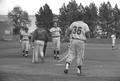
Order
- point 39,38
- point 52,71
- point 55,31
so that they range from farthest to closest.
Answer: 1. point 55,31
2. point 39,38
3. point 52,71

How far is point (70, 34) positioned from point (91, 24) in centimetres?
6321

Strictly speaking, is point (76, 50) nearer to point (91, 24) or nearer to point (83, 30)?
point (83, 30)

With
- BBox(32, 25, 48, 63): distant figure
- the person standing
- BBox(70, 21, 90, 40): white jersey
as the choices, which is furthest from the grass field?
BBox(70, 21, 90, 40): white jersey

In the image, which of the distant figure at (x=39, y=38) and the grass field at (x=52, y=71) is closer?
the grass field at (x=52, y=71)

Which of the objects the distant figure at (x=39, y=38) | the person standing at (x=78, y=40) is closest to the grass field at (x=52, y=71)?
the person standing at (x=78, y=40)

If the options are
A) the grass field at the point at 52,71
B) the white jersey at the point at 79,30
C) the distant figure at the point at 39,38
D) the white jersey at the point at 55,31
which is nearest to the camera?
the grass field at the point at 52,71

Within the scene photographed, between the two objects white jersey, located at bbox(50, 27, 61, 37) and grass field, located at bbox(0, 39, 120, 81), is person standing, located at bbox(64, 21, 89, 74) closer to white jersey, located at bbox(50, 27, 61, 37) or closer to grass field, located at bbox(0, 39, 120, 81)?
grass field, located at bbox(0, 39, 120, 81)

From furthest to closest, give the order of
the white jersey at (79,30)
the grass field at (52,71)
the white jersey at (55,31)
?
the white jersey at (55,31) < the white jersey at (79,30) < the grass field at (52,71)

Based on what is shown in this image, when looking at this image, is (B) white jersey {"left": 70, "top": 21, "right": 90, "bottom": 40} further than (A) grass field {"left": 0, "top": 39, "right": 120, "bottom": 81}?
Yes

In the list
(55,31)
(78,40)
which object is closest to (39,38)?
(55,31)

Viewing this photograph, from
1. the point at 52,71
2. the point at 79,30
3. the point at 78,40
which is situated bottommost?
the point at 52,71

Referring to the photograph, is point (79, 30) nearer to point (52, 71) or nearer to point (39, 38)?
point (52, 71)

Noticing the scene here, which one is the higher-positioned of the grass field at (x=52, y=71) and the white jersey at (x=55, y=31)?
the white jersey at (x=55, y=31)

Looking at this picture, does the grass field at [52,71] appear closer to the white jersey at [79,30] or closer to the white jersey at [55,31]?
the white jersey at [79,30]
